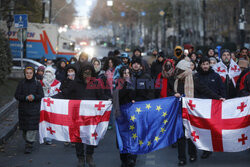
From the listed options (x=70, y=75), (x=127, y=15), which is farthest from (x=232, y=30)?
(x=70, y=75)

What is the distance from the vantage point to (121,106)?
857 cm

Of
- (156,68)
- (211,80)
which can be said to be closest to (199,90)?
(211,80)

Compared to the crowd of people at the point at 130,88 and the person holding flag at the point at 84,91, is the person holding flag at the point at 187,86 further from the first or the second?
the person holding flag at the point at 84,91

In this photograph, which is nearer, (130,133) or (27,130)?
(130,133)

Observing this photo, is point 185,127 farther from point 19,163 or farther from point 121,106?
point 19,163

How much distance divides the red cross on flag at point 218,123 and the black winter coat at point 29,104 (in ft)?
9.44

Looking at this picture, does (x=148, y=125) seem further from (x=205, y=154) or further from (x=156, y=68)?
(x=156, y=68)

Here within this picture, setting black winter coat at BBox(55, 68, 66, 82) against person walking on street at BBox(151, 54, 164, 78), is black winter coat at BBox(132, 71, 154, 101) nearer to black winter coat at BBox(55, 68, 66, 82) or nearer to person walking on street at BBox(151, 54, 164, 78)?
black winter coat at BBox(55, 68, 66, 82)

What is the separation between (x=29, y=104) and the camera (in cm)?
1012

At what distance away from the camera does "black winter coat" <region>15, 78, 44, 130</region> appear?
33.0 feet

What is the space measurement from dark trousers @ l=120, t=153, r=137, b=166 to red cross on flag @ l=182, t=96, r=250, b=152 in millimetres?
965

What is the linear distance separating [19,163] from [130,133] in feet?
6.62

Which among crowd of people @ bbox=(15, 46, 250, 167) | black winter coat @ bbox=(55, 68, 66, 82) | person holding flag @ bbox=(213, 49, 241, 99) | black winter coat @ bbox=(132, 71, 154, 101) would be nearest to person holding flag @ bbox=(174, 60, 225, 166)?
crowd of people @ bbox=(15, 46, 250, 167)

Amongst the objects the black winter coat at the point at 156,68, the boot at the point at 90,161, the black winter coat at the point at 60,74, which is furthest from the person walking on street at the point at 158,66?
the boot at the point at 90,161
